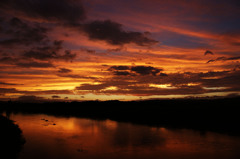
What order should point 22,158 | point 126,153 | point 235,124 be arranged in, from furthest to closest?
point 235,124, point 126,153, point 22,158

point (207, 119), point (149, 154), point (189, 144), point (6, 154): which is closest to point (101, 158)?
point (149, 154)

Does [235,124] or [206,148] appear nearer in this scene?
[206,148]

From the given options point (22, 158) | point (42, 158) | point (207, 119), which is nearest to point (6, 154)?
point (22, 158)

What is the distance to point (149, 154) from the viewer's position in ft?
103

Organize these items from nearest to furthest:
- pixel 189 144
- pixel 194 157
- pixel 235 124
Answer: pixel 194 157
pixel 189 144
pixel 235 124

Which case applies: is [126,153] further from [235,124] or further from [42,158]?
[235,124]

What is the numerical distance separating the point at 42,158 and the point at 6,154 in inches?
172

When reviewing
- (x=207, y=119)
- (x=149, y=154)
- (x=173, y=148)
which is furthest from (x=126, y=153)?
(x=207, y=119)

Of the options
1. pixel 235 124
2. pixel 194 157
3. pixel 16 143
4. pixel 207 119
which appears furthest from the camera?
pixel 207 119

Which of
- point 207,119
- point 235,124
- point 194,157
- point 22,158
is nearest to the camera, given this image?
point 22,158

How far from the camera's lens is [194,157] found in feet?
98.0

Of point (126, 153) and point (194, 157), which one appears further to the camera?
point (126, 153)

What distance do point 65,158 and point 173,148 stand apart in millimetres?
16647

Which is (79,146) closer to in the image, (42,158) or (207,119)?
(42,158)
